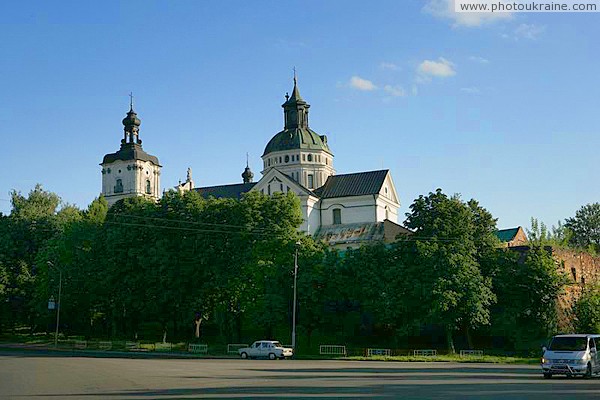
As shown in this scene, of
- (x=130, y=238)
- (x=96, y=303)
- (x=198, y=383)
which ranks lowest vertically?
(x=198, y=383)

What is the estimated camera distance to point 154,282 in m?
54.8

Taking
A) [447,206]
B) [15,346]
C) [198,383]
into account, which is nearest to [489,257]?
[447,206]

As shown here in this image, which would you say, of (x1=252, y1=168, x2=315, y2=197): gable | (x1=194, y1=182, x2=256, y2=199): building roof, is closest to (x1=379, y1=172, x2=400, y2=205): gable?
(x1=252, y1=168, x2=315, y2=197): gable

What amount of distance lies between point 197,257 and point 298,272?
28.4ft

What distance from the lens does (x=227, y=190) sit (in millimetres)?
94125

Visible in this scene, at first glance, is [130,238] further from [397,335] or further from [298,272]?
[397,335]

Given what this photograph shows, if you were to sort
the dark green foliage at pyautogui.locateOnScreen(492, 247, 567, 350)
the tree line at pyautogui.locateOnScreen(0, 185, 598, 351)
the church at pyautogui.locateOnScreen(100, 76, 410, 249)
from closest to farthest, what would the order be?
the tree line at pyautogui.locateOnScreen(0, 185, 598, 351) → the dark green foliage at pyautogui.locateOnScreen(492, 247, 567, 350) → the church at pyautogui.locateOnScreen(100, 76, 410, 249)

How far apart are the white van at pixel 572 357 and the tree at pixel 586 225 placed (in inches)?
3763

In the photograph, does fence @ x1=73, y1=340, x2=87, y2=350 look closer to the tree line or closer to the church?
the tree line

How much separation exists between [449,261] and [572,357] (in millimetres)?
21571

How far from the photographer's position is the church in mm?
81625

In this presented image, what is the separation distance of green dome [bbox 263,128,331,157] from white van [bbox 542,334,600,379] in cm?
6475

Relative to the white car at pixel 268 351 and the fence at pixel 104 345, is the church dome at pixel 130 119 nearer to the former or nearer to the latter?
the fence at pixel 104 345

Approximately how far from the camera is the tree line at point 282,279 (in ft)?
155
